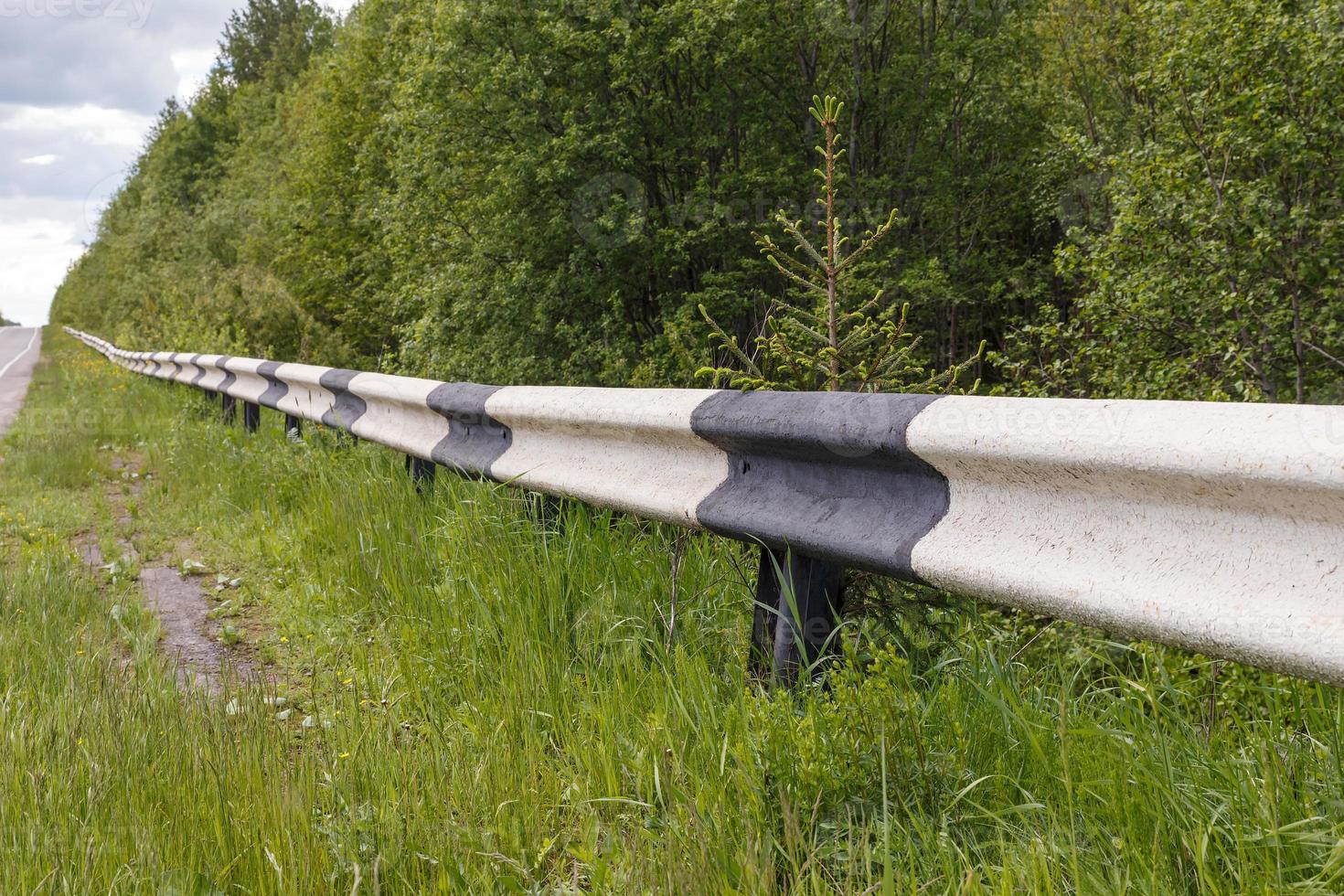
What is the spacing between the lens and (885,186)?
834 inches

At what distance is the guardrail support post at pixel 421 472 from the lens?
177 inches

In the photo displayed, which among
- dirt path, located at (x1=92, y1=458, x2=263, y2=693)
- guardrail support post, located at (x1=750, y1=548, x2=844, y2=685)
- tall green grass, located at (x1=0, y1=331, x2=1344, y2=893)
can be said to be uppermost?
guardrail support post, located at (x1=750, y1=548, x2=844, y2=685)

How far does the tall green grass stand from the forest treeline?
8728 millimetres

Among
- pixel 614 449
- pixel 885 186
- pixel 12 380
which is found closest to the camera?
pixel 614 449

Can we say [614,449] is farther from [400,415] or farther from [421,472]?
[400,415]

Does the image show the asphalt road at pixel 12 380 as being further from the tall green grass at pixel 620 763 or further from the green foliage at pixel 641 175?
the tall green grass at pixel 620 763

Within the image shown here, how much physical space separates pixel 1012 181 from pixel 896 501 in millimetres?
24169

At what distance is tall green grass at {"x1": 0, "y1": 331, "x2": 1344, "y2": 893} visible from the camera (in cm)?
163

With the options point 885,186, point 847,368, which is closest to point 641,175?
point 885,186

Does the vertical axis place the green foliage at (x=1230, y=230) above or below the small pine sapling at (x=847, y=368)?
above

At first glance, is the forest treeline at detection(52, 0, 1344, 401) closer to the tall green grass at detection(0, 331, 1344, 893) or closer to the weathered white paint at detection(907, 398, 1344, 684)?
the tall green grass at detection(0, 331, 1344, 893)

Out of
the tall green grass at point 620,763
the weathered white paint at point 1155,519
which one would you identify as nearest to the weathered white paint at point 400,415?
the tall green grass at point 620,763

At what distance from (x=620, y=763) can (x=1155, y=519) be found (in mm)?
1121

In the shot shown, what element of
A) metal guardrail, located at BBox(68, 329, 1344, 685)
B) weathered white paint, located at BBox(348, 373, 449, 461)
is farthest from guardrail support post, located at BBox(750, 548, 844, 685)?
weathered white paint, located at BBox(348, 373, 449, 461)
